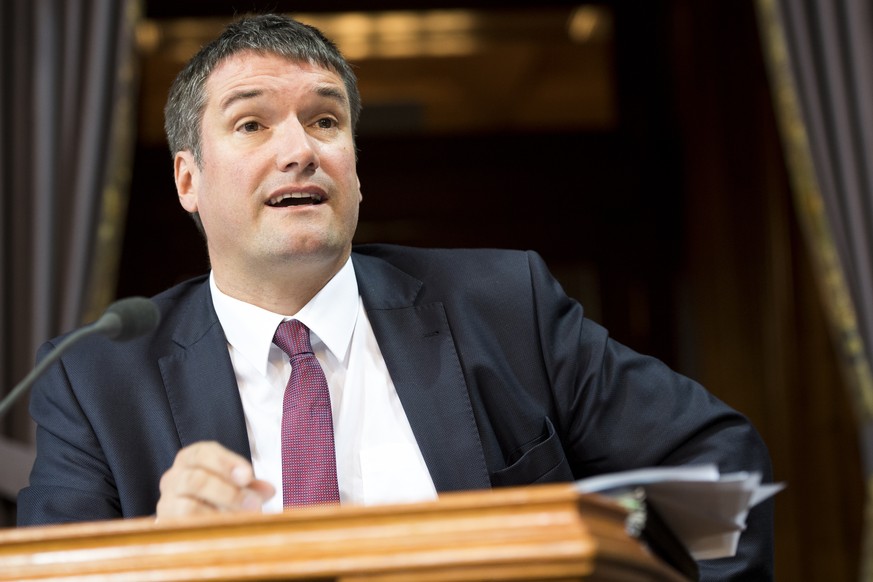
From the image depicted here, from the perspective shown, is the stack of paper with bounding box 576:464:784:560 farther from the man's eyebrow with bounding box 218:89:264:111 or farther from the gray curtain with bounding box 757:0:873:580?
the gray curtain with bounding box 757:0:873:580

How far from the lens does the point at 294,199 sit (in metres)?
1.79

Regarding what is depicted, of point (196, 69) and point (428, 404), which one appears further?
point (196, 69)

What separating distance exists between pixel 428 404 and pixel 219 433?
12.7 inches

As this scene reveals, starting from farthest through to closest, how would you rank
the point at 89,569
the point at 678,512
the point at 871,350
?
1. the point at 871,350
2. the point at 678,512
3. the point at 89,569

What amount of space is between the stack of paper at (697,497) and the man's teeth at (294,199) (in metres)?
→ 0.79

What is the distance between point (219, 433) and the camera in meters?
1.71

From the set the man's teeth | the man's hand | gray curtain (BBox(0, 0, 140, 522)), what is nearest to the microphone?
the man's hand

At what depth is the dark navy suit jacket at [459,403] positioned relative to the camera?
169 centimetres

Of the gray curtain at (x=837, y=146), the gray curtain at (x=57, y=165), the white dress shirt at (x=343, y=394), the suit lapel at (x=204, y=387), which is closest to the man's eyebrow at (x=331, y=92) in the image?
the white dress shirt at (x=343, y=394)

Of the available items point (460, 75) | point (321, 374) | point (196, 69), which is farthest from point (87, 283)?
point (460, 75)

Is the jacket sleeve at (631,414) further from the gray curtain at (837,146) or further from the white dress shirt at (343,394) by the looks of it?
the gray curtain at (837,146)

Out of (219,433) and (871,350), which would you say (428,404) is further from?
(871,350)

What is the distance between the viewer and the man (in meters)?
1.70

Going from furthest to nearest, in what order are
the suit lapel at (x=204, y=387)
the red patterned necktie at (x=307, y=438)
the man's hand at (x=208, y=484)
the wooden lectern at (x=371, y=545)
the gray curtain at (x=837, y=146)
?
the gray curtain at (x=837, y=146) → the suit lapel at (x=204, y=387) → the red patterned necktie at (x=307, y=438) → the man's hand at (x=208, y=484) → the wooden lectern at (x=371, y=545)
